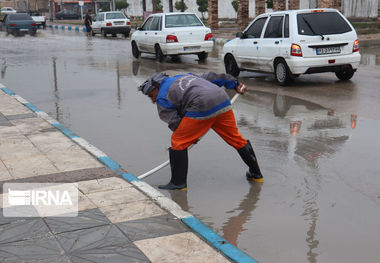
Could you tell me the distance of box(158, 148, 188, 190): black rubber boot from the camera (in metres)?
5.74

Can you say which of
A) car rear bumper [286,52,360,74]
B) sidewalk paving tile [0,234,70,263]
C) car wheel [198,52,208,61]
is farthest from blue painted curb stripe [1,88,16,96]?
sidewalk paving tile [0,234,70,263]

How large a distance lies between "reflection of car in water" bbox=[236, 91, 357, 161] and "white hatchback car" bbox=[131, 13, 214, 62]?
7.85 meters

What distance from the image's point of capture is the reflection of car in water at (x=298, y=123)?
7549 millimetres

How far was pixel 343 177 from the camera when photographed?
6.17m

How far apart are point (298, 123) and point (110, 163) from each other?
11.5 feet

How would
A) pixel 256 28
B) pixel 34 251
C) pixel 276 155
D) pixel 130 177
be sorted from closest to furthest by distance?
pixel 34 251
pixel 130 177
pixel 276 155
pixel 256 28

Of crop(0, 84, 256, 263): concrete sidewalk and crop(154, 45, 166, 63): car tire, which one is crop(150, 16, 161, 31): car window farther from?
crop(0, 84, 256, 263): concrete sidewalk

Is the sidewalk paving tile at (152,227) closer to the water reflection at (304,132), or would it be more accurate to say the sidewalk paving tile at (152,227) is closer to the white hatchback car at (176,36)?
the water reflection at (304,132)

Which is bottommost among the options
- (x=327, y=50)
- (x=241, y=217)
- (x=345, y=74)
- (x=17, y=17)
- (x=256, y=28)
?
(x=241, y=217)

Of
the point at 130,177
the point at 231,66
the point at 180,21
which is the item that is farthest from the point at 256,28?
the point at 130,177

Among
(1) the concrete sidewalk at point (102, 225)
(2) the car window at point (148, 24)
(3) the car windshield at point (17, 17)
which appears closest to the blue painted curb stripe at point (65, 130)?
(1) the concrete sidewalk at point (102, 225)

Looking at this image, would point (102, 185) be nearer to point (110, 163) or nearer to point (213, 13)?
point (110, 163)

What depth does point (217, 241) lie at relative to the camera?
4445mm

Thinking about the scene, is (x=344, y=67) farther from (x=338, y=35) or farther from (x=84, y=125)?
(x=84, y=125)
